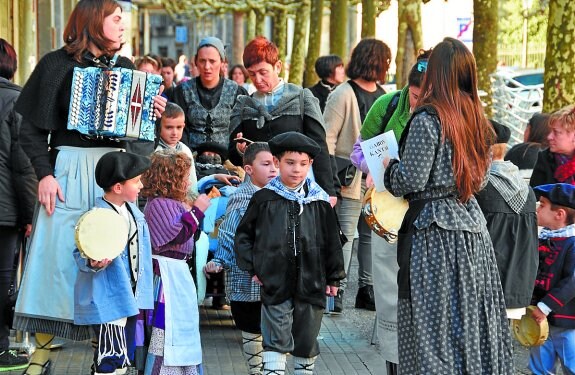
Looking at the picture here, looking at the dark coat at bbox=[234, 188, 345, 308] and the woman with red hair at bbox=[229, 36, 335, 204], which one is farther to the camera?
the woman with red hair at bbox=[229, 36, 335, 204]

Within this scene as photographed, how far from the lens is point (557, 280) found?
7148 millimetres

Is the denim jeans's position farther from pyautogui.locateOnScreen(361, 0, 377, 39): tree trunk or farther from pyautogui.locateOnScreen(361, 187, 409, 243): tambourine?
pyautogui.locateOnScreen(361, 0, 377, 39): tree trunk

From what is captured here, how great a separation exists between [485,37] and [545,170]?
10778mm

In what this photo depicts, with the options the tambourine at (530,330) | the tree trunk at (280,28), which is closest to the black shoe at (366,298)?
the tambourine at (530,330)

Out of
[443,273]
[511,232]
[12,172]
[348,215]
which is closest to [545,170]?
[511,232]

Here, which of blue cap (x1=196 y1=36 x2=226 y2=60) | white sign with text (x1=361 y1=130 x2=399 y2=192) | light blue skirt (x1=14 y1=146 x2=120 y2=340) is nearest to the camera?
white sign with text (x1=361 y1=130 x2=399 y2=192)

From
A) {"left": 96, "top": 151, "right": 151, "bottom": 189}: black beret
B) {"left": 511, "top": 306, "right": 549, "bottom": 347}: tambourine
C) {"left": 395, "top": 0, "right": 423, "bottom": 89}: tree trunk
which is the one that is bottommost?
{"left": 511, "top": 306, "right": 549, "bottom": 347}: tambourine

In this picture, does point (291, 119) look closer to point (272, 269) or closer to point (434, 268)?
point (272, 269)

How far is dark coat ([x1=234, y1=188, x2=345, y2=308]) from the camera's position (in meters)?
6.81

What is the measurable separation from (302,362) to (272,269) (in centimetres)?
58

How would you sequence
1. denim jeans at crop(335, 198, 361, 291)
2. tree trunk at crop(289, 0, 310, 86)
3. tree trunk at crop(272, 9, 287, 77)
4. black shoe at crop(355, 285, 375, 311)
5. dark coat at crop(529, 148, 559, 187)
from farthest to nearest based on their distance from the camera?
tree trunk at crop(272, 9, 287, 77), tree trunk at crop(289, 0, 310, 86), black shoe at crop(355, 285, 375, 311), denim jeans at crop(335, 198, 361, 291), dark coat at crop(529, 148, 559, 187)

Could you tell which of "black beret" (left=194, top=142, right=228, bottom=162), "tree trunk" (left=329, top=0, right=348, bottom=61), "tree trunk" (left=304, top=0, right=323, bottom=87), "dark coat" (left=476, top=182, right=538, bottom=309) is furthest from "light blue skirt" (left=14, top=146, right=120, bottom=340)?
"tree trunk" (left=304, top=0, right=323, bottom=87)

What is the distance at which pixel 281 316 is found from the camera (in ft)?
22.4

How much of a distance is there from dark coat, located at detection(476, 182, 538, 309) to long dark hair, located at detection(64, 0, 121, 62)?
2226mm
